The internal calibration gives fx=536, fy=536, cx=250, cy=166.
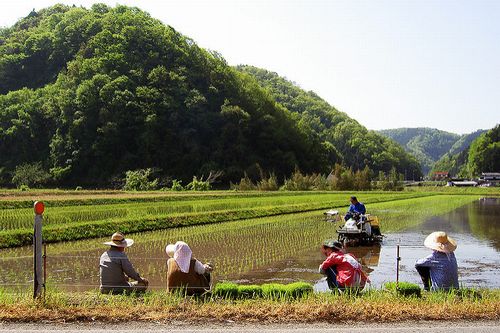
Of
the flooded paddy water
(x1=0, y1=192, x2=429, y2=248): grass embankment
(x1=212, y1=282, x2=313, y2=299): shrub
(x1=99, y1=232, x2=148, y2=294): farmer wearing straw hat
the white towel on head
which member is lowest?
the flooded paddy water

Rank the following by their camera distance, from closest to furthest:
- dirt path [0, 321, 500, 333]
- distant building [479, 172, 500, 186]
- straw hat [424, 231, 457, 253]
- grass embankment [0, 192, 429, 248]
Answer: dirt path [0, 321, 500, 333]
straw hat [424, 231, 457, 253]
grass embankment [0, 192, 429, 248]
distant building [479, 172, 500, 186]

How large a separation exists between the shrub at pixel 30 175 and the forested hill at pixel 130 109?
43.4 inches

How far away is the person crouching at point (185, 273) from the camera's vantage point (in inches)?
295

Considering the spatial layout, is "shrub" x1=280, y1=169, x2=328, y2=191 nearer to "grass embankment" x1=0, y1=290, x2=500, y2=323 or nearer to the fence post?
"grass embankment" x1=0, y1=290, x2=500, y2=323

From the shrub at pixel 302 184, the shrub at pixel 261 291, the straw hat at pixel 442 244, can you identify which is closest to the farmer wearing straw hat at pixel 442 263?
the straw hat at pixel 442 244

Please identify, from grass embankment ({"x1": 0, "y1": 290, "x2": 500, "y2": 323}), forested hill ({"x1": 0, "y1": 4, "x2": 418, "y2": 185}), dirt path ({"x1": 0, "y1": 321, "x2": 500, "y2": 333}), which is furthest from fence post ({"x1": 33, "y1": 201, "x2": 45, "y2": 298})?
forested hill ({"x1": 0, "y1": 4, "x2": 418, "y2": 185})

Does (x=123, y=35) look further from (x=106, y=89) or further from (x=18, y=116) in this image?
(x=18, y=116)

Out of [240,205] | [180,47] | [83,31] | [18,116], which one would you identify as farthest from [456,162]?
[240,205]

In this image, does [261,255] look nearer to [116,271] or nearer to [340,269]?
[340,269]

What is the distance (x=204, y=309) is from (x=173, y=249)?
1.08 metres

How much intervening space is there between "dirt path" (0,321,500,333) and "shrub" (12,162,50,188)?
67118 mm

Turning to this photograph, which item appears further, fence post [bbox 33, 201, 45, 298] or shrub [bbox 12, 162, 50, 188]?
shrub [bbox 12, 162, 50, 188]

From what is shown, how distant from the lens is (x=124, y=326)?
652 centimetres

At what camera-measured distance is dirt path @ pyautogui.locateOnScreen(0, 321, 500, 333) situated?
634cm
